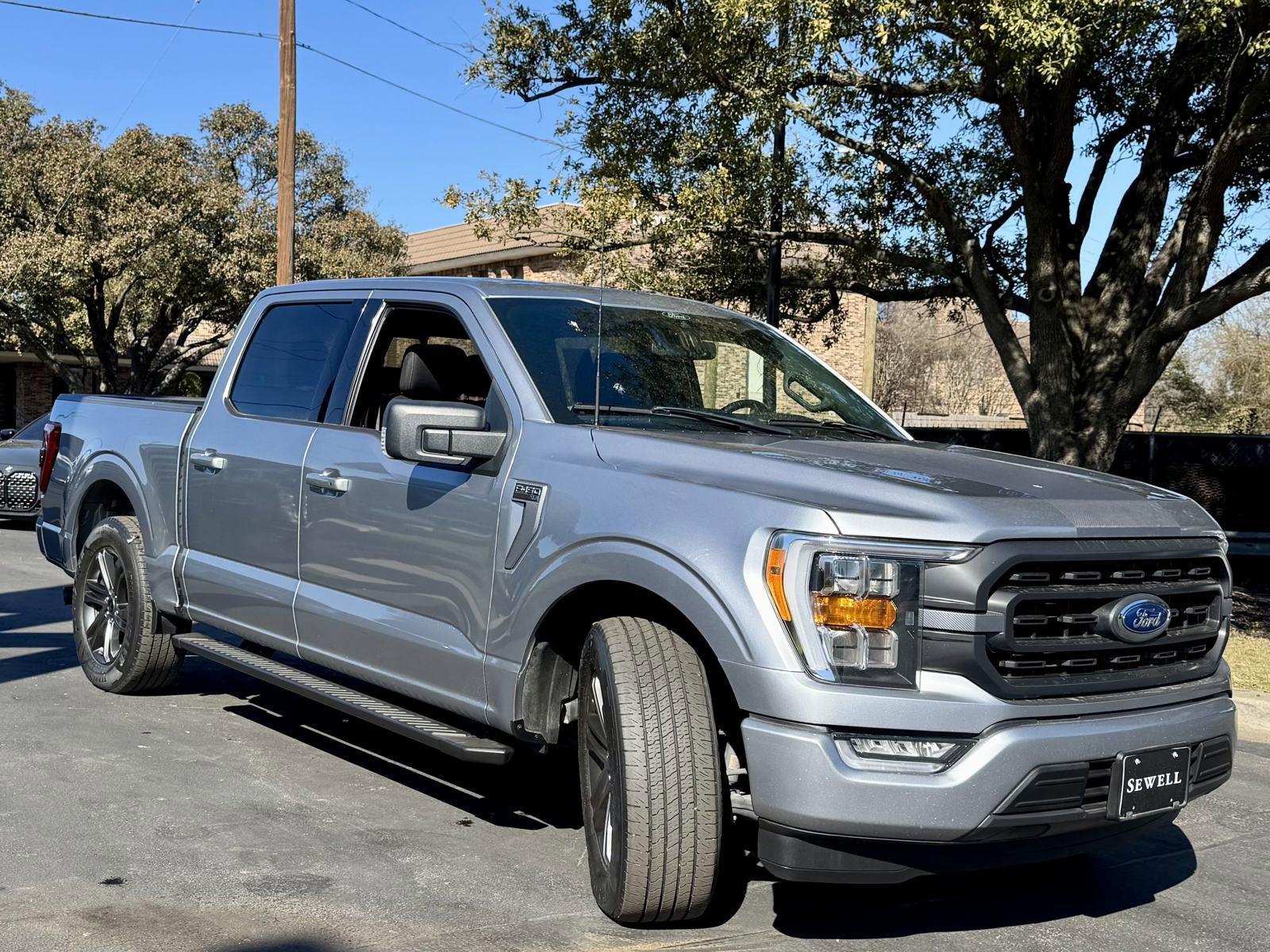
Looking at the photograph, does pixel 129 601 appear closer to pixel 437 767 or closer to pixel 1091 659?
pixel 437 767

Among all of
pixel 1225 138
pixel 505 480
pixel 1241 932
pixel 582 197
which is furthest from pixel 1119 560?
pixel 582 197

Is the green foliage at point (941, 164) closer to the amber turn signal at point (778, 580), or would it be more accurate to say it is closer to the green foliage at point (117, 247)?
the amber turn signal at point (778, 580)

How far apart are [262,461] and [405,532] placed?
1.15 metres

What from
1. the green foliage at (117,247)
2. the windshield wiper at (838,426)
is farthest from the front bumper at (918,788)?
the green foliage at (117,247)

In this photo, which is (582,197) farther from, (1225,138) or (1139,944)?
(1139,944)

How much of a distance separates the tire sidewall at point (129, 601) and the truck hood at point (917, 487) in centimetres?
332

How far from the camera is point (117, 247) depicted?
26562mm

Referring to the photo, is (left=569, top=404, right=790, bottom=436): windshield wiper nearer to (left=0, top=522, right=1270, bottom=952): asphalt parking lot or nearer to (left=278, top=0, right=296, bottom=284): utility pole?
(left=0, top=522, right=1270, bottom=952): asphalt parking lot

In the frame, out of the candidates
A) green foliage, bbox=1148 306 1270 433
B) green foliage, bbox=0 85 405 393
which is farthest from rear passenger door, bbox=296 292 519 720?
green foliage, bbox=1148 306 1270 433

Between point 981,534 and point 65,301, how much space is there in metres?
28.7

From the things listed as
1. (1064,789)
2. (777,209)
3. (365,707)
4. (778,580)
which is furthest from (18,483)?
(1064,789)

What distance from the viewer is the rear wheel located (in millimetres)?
6543

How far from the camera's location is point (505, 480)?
Result: 443 cm

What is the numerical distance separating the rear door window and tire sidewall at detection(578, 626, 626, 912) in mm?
2007
